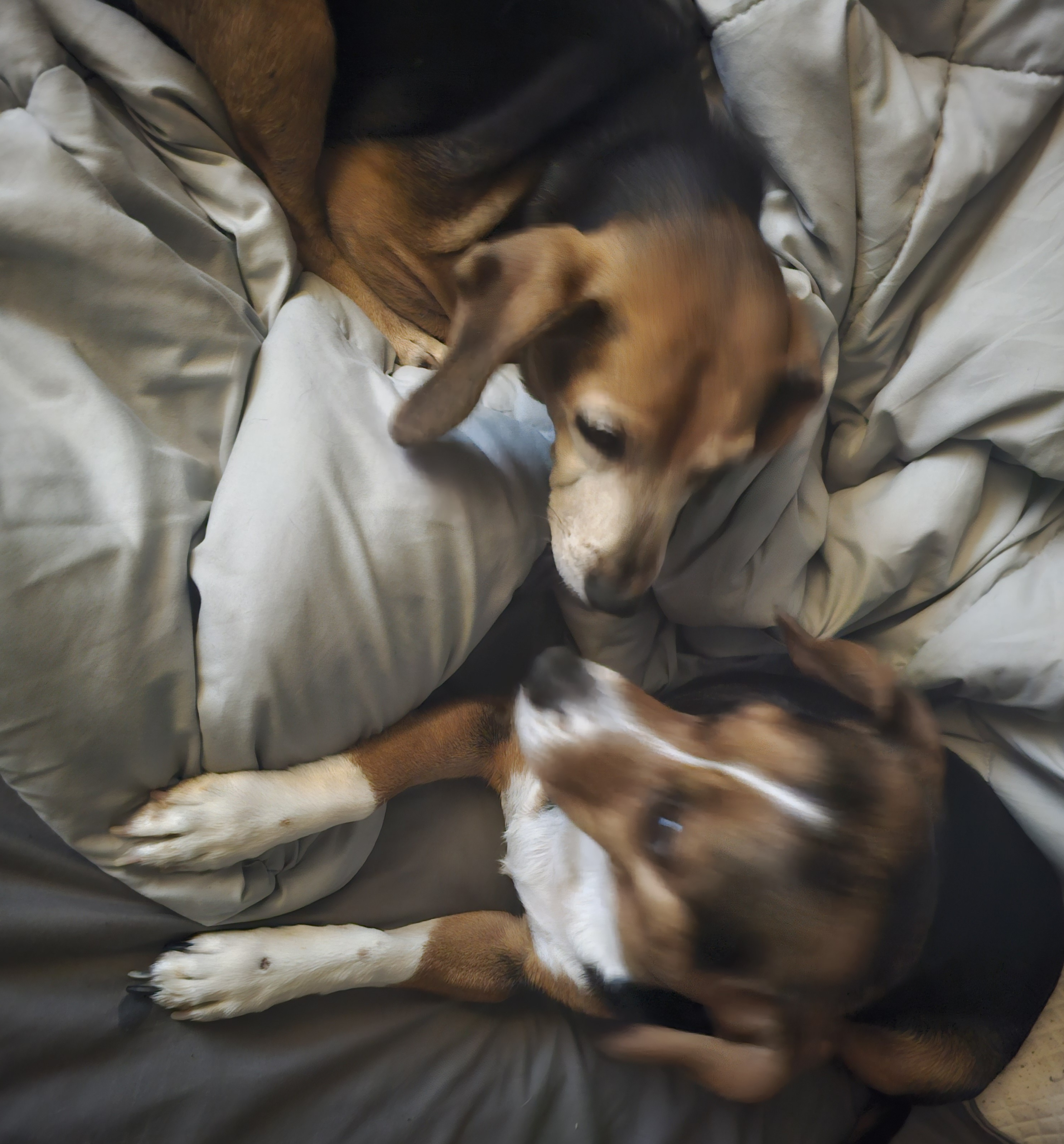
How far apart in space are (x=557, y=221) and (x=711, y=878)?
100 cm

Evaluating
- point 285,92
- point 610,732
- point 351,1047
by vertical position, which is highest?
point 285,92

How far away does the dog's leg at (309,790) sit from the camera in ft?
2.76

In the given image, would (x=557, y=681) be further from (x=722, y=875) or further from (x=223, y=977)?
(x=223, y=977)

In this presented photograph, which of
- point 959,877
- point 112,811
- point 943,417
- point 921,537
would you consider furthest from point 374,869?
point 943,417

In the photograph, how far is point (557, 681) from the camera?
1.06 m

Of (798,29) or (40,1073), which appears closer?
(40,1073)

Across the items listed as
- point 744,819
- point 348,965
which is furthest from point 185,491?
point 744,819

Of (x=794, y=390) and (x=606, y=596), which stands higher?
(x=794, y=390)

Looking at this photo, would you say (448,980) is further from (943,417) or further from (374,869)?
(943,417)

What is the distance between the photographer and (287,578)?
0.86 m

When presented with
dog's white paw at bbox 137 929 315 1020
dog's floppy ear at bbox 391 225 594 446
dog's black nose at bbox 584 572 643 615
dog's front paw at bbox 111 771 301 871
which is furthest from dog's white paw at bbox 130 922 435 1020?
dog's floppy ear at bbox 391 225 594 446

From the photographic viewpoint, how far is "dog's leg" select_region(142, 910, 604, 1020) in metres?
0.87

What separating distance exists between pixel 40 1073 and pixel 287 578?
0.56 meters

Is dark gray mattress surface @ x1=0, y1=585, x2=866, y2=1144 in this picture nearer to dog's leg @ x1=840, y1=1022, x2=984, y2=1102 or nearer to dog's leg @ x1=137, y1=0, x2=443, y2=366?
dog's leg @ x1=840, y1=1022, x2=984, y2=1102
